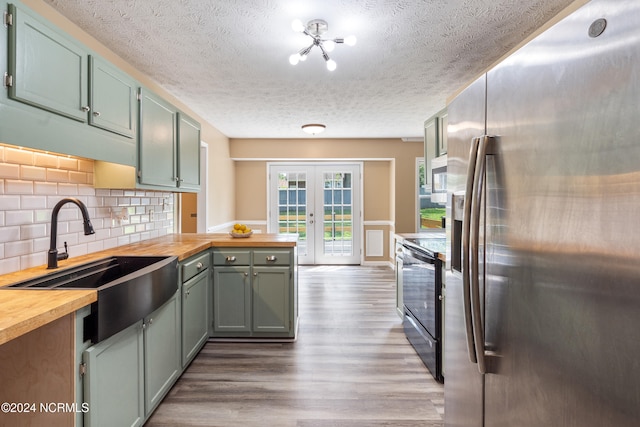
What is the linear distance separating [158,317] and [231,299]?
1.01 m

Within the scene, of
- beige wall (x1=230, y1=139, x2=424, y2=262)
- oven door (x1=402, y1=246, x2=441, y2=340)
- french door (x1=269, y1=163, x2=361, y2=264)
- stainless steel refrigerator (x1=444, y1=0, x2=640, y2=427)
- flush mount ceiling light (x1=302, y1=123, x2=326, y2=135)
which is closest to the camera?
stainless steel refrigerator (x1=444, y1=0, x2=640, y2=427)

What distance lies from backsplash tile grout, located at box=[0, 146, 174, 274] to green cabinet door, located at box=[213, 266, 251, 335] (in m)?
0.86

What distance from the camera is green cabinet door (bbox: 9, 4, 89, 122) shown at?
133cm

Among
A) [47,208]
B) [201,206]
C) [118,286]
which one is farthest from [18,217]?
[201,206]

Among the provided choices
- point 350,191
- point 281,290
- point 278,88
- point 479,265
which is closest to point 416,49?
point 278,88

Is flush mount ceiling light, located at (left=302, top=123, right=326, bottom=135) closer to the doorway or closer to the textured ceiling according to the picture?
the textured ceiling

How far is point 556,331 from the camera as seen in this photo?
0.81 m

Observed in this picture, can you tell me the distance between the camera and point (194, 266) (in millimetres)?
2535

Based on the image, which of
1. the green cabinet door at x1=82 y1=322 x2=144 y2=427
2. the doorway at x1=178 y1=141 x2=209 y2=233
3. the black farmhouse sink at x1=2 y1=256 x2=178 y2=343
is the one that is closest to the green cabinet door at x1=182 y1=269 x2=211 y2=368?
the black farmhouse sink at x1=2 y1=256 x2=178 y2=343

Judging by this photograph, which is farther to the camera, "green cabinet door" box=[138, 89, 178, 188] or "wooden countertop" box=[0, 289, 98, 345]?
"green cabinet door" box=[138, 89, 178, 188]

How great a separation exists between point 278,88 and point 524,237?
3.03 m

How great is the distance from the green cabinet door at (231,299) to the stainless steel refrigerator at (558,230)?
2.06m

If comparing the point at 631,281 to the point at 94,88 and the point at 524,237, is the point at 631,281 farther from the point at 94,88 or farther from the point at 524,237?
the point at 94,88

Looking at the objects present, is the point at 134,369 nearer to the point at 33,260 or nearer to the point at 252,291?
the point at 33,260
